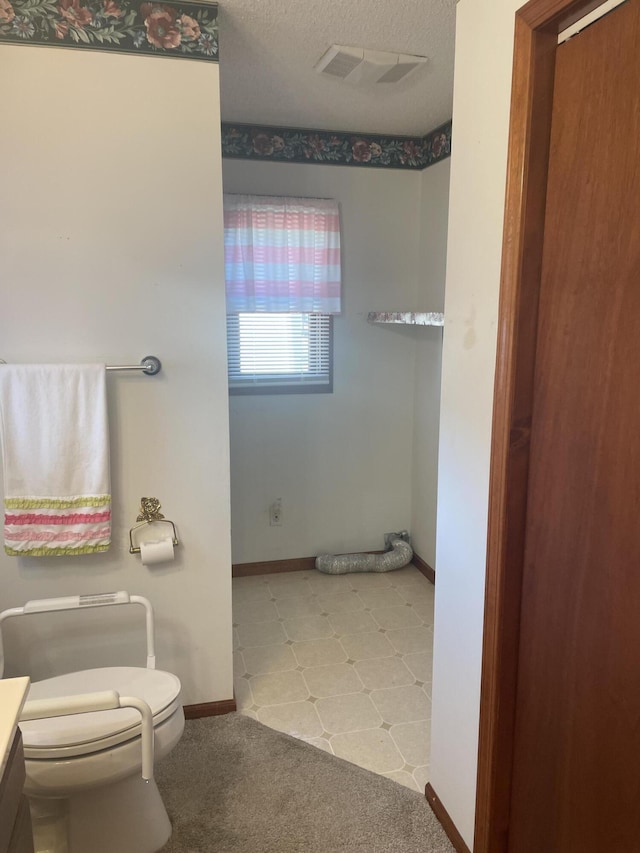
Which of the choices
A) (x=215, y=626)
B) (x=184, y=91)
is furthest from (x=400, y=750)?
(x=184, y=91)

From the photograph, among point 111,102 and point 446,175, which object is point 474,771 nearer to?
point 111,102

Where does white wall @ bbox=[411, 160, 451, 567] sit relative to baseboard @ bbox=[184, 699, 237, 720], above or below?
above

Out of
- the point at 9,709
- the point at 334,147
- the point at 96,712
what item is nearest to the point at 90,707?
the point at 96,712

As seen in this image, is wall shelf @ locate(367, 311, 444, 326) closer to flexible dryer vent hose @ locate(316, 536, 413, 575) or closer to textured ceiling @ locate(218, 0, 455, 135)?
textured ceiling @ locate(218, 0, 455, 135)

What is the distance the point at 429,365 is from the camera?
3.34 meters

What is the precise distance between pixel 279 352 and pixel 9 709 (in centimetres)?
252

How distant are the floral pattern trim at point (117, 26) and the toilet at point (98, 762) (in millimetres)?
1811

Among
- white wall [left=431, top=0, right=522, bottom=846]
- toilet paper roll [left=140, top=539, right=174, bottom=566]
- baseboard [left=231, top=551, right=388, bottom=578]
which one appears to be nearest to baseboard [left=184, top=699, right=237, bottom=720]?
toilet paper roll [left=140, top=539, right=174, bottom=566]

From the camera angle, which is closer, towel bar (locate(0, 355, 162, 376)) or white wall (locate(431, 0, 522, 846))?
white wall (locate(431, 0, 522, 846))

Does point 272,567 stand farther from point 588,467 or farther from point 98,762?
point 588,467

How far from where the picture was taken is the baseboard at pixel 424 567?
11.0 feet

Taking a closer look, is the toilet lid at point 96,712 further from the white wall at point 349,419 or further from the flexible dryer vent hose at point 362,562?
the flexible dryer vent hose at point 362,562

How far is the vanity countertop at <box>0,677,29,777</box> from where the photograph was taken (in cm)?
89

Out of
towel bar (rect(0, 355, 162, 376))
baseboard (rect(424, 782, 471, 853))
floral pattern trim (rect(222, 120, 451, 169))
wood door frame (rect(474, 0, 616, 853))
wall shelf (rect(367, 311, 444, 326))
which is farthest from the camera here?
floral pattern trim (rect(222, 120, 451, 169))
